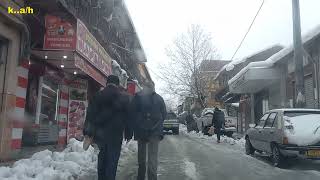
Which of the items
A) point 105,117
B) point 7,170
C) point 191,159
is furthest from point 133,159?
point 105,117

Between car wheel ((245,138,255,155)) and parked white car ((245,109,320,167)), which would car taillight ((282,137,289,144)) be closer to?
parked white car ((245,109,320,167))

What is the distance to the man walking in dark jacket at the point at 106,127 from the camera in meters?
6.71

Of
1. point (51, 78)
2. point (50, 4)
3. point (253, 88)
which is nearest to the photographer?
point (50, 4)

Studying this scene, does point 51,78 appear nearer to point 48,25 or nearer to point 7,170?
point 48,25

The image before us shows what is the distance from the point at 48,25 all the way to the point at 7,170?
471cm

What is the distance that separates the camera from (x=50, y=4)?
10758mm

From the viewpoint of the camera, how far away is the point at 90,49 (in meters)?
14.2

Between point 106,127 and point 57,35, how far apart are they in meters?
5.32

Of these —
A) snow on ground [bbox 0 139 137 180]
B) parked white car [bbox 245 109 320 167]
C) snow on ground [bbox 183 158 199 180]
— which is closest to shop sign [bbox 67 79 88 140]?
snow on ground [bbox 0 139 137 180]

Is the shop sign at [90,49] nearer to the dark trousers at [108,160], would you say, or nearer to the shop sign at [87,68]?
the shop sign at [87,68]

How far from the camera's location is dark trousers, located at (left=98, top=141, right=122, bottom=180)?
21.9 ft

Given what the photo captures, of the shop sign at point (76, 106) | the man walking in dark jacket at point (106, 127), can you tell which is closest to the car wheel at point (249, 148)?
the shop sign at point (76, 106)

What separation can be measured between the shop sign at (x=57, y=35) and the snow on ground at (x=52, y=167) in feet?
9.09

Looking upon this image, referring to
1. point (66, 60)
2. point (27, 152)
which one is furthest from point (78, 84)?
point (27, 152)
